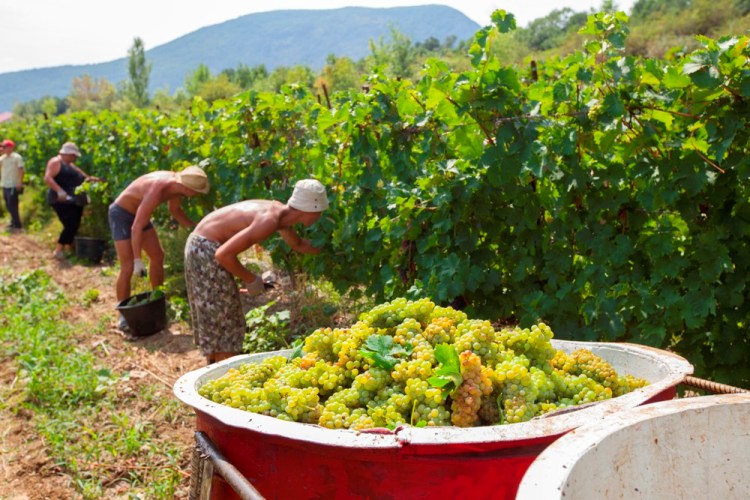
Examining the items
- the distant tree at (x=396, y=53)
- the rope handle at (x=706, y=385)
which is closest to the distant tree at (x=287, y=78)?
the distant tree at (x=396, y=53)

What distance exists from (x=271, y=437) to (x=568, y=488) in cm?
83

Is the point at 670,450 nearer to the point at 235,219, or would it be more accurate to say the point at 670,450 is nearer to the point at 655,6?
the point at 235,219

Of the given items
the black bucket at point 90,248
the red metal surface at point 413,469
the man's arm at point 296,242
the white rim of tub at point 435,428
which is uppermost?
the white rim of tub at point 435,428

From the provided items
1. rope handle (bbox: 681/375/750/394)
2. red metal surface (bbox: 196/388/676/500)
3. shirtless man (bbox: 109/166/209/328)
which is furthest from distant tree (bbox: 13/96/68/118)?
rope handle (bbox: 681/375/750/394)

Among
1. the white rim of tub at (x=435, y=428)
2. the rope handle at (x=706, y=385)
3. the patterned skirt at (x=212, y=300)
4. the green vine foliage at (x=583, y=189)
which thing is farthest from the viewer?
the patterned skirt at (x=212, y=300)

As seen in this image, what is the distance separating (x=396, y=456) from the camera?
5.41ft

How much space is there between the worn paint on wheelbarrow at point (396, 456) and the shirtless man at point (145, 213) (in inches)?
203

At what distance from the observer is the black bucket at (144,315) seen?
22.2 feet

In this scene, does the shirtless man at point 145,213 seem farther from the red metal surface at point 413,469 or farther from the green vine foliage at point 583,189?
the red metal surface at point 413,469

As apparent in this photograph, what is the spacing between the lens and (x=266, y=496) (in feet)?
6.11

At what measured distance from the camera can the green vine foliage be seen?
3.42 m

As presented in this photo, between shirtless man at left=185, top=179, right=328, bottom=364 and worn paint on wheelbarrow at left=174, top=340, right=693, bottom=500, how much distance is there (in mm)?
3153

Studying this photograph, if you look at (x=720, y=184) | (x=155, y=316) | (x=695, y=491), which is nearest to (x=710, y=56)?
(x=720, y=184)

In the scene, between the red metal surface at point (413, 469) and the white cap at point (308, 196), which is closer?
the red metal surface at point (413, 469)
